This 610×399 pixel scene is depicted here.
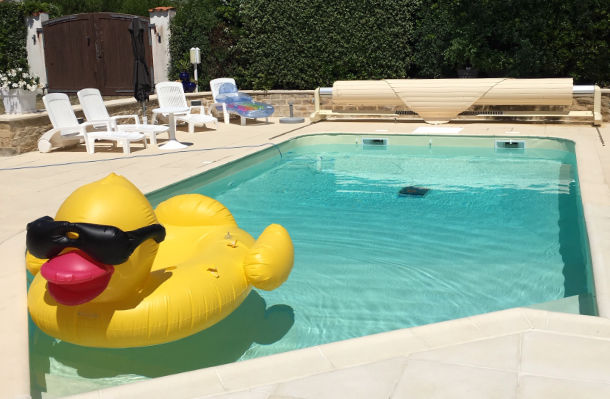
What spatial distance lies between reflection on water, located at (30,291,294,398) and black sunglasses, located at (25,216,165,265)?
788 mm

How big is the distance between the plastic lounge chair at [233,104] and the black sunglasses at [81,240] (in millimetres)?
9483

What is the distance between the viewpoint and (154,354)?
366 cm

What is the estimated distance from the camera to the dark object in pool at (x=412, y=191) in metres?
7.20

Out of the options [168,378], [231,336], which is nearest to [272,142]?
[231,336]

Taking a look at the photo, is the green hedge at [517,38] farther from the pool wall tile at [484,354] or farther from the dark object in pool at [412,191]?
the pool wall tile at [484,354]

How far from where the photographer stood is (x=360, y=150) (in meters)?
10.2

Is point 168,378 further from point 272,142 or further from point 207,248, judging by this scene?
point 272,142

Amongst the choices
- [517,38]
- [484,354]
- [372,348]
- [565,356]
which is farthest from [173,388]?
[517,38]

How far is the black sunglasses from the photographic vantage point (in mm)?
2916

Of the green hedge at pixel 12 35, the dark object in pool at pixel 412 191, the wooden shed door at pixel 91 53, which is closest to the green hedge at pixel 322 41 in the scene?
the wooden shed door at pixel 91 53

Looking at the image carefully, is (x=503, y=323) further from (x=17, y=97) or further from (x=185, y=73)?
(x=185, y=73)

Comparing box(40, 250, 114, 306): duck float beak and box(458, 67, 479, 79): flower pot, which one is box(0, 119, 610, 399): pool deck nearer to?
box(40, 250, 114, 306): duck float beak

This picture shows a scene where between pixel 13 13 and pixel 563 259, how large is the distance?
16069 millimetres

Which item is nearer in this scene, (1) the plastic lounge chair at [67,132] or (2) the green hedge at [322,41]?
(1) the plastic lounge chair at [67,132]
